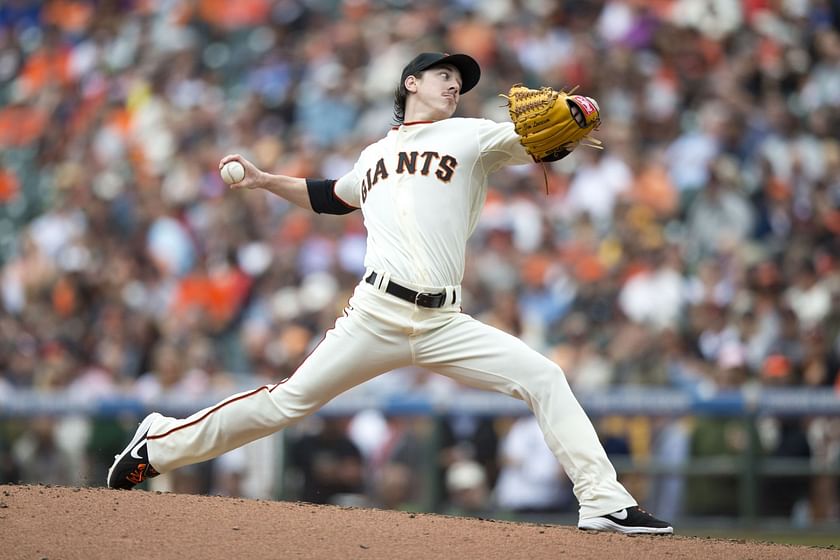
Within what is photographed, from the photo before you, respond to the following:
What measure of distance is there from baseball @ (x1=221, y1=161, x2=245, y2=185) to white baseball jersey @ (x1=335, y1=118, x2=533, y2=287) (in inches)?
23.6

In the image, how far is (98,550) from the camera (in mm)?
4828

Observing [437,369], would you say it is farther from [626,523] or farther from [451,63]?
[451,63]

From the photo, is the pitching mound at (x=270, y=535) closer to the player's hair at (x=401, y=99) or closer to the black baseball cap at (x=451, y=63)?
the player's hair at (x=401, y=99)

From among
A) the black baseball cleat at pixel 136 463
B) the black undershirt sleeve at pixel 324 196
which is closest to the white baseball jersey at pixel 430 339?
the black baseball cleat at pixel 136 463

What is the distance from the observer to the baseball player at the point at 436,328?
5.20 m

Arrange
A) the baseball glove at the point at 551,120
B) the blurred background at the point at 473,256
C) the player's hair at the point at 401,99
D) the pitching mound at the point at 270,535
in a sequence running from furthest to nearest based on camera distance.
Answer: the blurred background at the point at 473,256 → the player's hair at the point at 401,99 → the baseball glove at the point at 551,120 → the pitching mound at the point at 270,535

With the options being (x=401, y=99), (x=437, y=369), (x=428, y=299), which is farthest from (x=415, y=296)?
(x=401, y=99)

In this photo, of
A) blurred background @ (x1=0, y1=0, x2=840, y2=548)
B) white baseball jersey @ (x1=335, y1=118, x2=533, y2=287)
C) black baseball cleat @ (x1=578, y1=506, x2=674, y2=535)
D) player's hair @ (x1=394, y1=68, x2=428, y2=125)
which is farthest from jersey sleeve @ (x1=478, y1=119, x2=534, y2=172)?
blurred background @ (x1=0, y1=0, x2=840, y2=548)

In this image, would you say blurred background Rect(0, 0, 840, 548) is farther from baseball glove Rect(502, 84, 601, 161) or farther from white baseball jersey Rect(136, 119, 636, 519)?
baseball glove Rect(502, 84, 601, 161)

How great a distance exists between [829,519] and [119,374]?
18.6ft

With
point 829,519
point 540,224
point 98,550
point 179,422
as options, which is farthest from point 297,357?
point 98,550

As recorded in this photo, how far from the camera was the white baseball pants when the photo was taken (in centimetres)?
520

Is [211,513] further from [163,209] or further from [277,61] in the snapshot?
[277,61]

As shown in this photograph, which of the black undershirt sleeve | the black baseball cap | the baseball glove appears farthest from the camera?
the black undershirt sleeve
